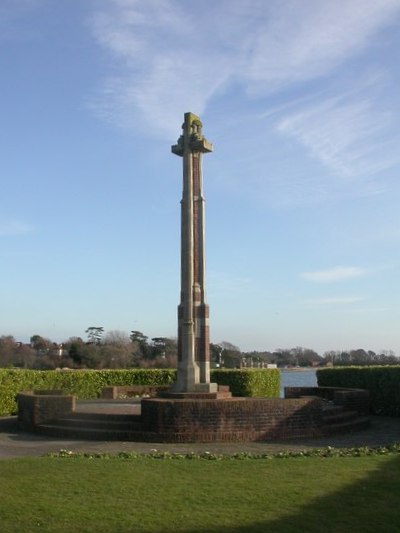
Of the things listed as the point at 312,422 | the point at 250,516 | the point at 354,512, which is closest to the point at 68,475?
the point at 250,516

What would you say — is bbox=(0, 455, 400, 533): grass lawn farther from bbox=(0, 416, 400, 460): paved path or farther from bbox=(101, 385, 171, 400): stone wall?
bbox=(101, 385, 171, 400): stone wall

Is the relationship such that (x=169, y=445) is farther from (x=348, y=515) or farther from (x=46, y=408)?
(x=348, y=515)

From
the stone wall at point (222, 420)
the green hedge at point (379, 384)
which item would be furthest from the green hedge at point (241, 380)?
the stone wall at point (222, 420)

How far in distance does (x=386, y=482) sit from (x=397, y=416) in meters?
13.4

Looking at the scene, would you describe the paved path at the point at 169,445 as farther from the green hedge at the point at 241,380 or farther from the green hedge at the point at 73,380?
the green hedge at the point at 241,380

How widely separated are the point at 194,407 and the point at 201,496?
6273mm

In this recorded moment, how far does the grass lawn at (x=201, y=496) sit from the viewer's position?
6.30 metres

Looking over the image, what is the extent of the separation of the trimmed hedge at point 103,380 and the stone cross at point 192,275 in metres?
6.26

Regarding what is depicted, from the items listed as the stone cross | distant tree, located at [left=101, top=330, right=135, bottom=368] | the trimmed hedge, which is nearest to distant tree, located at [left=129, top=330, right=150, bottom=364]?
distant tree, located at [left=101, top=330, right=135, bottom=368]

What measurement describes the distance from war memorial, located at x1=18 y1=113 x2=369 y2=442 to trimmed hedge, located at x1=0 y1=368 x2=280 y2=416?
2306mm

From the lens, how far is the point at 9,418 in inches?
757

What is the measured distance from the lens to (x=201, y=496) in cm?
740

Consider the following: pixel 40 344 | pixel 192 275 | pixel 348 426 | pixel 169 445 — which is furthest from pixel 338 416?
pixel 40 344

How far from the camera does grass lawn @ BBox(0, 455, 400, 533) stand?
630 centimetres
